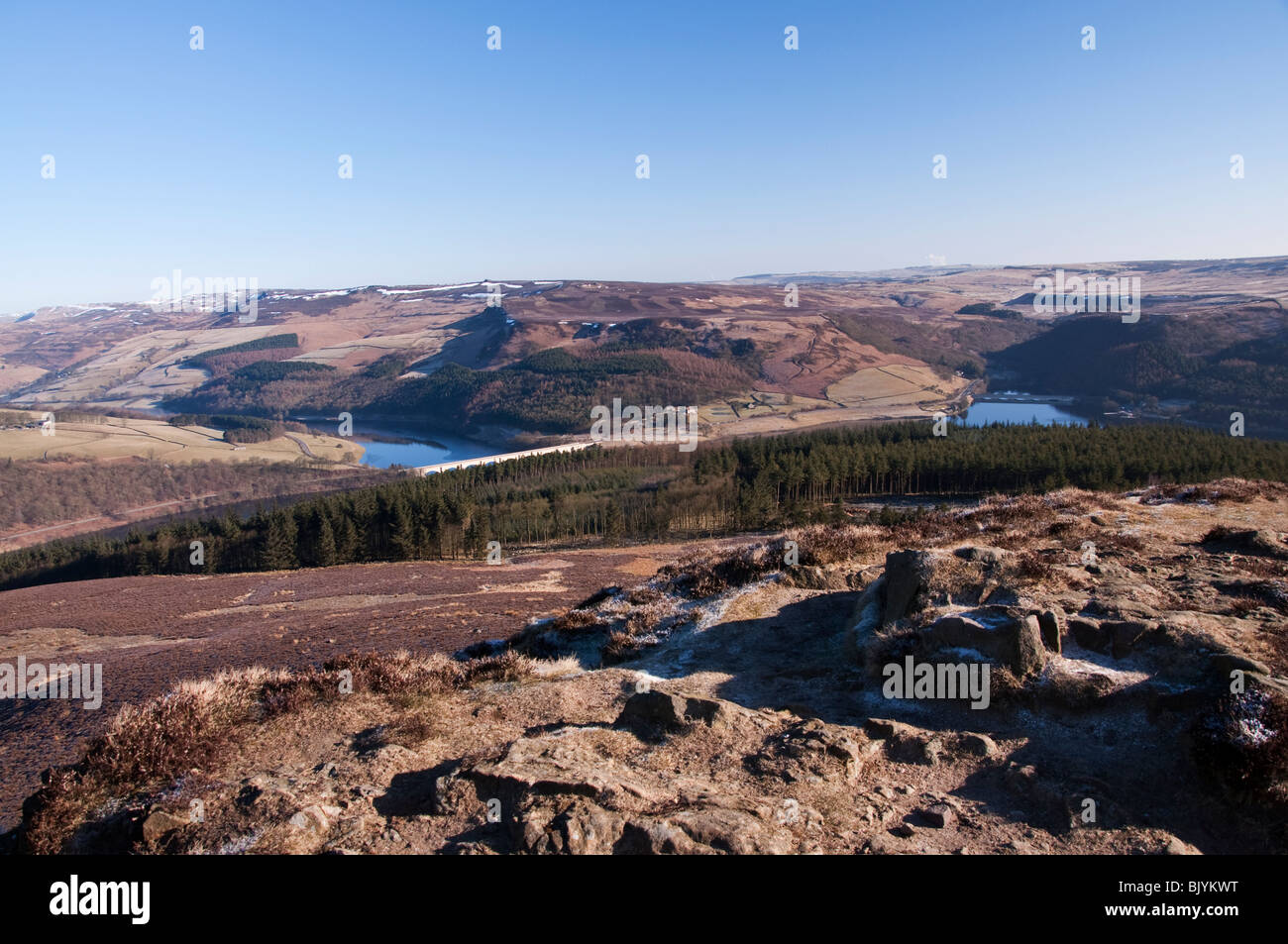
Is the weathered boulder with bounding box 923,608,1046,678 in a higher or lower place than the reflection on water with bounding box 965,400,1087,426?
lower

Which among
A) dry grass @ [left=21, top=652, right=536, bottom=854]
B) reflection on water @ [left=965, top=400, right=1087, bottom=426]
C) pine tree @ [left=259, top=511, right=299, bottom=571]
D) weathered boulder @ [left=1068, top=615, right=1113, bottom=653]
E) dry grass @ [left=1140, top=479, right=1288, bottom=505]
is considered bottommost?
pine tree @ [left=259, top=511, right=299, bottom=571]

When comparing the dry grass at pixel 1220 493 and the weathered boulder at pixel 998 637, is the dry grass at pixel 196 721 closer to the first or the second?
the weathered boulder at pixel 998 637

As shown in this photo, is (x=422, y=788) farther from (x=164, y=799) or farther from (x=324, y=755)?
(x=164, y=799)

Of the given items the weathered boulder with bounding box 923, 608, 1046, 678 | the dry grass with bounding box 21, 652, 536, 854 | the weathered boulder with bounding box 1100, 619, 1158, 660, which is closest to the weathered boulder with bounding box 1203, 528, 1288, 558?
the weathered boulder with bounding box 1100, 619, 1158, 660

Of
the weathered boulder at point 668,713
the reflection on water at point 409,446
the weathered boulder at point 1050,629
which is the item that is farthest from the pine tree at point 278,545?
the reflection on water at point 409,446

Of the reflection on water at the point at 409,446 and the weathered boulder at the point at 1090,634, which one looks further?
the reflection on water at the point at 409,446

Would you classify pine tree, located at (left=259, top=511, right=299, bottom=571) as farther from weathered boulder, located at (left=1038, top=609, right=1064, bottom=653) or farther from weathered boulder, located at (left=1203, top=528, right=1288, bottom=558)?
weathered boulder, located at (left=1203, top=528, right=1288, bottom=558)

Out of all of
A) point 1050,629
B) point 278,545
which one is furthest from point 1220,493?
point 278,545
